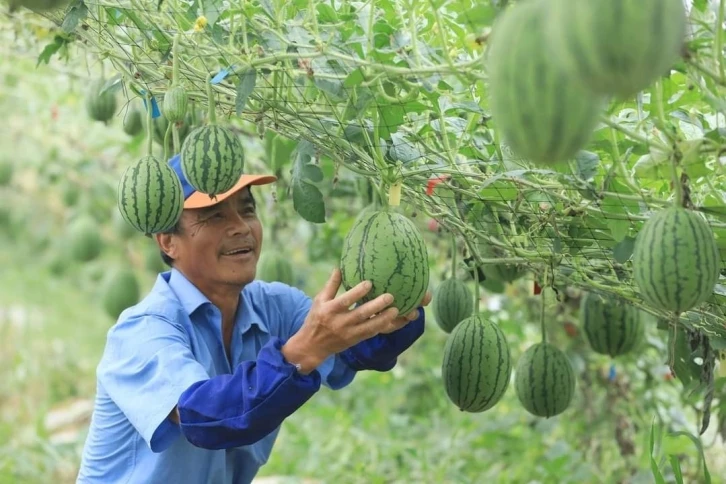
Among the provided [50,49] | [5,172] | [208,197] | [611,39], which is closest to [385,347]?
[208,197]

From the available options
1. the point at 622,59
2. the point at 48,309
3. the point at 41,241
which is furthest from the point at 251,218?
the point at 48,309

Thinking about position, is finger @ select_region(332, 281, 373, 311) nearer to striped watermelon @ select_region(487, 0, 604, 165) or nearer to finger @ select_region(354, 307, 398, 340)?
finger @ select_region(354, 307, 398, 340)

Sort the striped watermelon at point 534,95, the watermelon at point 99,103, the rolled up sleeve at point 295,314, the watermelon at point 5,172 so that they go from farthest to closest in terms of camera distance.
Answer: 1. the watermelon at point 5,172
2. the watermelon at point 99,103
3. the rolled up sleeve at point 295,314
4. the striped watermelon at point 534,95

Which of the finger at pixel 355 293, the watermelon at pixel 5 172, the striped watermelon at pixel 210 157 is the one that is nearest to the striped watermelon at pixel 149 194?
the striped watermelon at pixel 210 157

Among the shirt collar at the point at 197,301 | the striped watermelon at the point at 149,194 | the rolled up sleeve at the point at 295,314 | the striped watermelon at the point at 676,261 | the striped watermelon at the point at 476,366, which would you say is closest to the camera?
the striped watermelon at the point at 676,261

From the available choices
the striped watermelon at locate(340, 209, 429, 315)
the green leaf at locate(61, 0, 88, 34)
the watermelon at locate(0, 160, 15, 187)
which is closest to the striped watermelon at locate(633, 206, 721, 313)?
the striped watermelon at locate(340, 209, 429, 315)

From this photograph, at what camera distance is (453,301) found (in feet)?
11.2

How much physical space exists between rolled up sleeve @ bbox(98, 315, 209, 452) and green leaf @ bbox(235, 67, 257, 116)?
823 mm

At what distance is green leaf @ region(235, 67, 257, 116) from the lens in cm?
239

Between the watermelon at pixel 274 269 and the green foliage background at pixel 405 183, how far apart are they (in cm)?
20

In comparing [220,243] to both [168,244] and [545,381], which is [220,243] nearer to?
[168,244]

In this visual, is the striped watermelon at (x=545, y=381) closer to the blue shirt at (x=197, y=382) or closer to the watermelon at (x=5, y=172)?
the blue shirt at (x=197, y=382)

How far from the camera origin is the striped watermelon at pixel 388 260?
233 cm

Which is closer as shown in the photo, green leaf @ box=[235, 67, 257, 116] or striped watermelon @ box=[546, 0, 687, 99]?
striped watermelon @ box=[546, 0, 687, 99]
